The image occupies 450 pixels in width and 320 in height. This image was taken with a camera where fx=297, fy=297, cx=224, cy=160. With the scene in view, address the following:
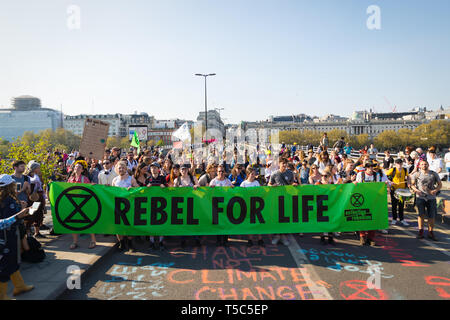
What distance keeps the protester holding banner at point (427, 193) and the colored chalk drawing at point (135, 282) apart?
5.61 meters

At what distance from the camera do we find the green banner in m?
6.25

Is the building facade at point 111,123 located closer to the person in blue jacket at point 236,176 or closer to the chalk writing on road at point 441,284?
the person in blue jacket at point 236,176

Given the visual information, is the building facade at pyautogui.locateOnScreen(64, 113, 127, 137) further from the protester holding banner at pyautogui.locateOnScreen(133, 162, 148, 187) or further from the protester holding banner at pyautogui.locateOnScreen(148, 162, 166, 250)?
the protester holding banner at pyautogui.locateOnScreen(148, 162, 166, 250)

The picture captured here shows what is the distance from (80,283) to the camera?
469 centimetres

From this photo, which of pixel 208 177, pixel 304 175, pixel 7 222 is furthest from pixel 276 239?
pixel 7 222

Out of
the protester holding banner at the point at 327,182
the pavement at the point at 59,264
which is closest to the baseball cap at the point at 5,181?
the pavement at the point at 59,264

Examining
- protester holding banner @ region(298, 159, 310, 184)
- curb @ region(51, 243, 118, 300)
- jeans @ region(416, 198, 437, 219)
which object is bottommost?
curb @ region(51, 243, 118, 300)

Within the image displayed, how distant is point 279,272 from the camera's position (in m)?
5.00

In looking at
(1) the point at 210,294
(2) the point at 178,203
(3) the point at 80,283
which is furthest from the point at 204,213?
(3) the point at 80,283

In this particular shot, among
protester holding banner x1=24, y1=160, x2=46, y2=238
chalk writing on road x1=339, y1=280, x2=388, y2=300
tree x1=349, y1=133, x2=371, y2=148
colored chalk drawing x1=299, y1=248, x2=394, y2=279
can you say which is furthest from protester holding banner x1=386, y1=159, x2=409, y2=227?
tree x1=349, y1=133, x2=371, y2=148

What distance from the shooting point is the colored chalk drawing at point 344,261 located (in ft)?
16.6

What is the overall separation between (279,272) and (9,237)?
13.2 feet

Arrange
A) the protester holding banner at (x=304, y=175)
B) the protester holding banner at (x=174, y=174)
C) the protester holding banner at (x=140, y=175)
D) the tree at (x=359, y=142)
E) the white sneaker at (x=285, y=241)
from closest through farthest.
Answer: the white sneaker at (x=285, y=241) → the protester holding banner at (x=174, y=174) → the protester holding banner at (x=140, y=175) → the protester holding banner at (x=304, y=175) → the tree at (x=359, y=142)

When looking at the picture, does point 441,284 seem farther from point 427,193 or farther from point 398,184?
point 398,184
